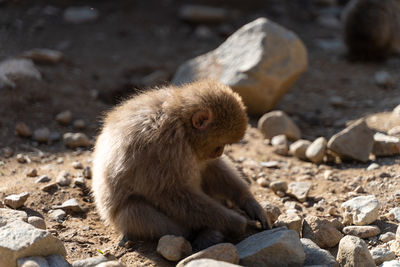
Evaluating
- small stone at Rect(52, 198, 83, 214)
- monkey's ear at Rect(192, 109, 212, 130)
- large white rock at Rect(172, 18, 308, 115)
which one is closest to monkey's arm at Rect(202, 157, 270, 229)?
monkey's ear at Rect(192, 109, 212, 130)

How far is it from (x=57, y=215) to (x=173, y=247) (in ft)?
4.35

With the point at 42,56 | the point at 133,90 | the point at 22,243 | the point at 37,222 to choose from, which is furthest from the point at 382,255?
the point at 42,56

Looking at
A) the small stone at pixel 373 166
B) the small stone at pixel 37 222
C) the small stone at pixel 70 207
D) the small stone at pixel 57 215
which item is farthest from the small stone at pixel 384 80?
the small stone at pixel 37 222

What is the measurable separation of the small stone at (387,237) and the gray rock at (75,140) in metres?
3.57

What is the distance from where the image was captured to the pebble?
6.36 meters

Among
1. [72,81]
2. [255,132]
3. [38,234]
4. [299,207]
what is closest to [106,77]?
[72,81]

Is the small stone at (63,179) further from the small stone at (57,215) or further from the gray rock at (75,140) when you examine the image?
the gray rock at (75,140)

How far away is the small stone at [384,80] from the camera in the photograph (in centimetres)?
820

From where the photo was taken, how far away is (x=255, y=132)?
6852mm

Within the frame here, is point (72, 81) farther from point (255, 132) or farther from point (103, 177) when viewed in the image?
point (103, 177)

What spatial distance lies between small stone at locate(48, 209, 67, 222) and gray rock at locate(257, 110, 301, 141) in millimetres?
2931

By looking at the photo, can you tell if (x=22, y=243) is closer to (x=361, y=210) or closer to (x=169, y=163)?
(x=169, y=163)

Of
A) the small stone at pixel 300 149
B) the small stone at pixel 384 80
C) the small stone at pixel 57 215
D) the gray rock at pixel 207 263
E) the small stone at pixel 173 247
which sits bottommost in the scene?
the small stone at pixel 384 80

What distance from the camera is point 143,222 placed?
161 inches
